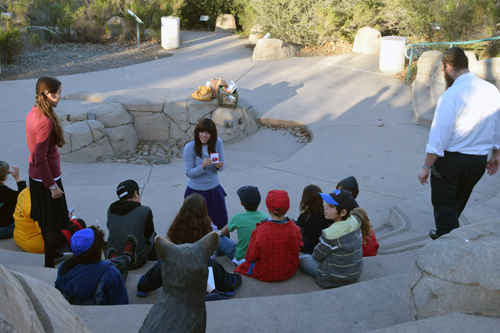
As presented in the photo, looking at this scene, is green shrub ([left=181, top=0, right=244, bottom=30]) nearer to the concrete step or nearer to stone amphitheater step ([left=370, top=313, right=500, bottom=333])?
the concrete step

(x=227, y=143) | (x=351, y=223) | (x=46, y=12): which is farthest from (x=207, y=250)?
(x=46, y=12)

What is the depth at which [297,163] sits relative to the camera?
267 inches

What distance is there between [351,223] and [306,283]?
0.64 m

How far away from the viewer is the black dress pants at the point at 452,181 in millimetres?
3562

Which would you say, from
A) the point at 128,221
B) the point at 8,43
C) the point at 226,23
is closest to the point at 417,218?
the point at 128,221

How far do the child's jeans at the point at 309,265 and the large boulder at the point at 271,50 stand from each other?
31.6ft

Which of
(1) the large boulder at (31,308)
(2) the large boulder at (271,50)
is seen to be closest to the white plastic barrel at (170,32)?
(2) the large boulder at (271,50)

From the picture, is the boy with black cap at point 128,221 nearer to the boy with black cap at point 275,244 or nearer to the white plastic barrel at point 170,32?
the boy with black cap at point 275,244

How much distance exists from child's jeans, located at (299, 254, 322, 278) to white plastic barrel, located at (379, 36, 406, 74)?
8.49 m

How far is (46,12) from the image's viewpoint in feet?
54.1

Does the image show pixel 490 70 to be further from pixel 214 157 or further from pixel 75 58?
pixel 75 58

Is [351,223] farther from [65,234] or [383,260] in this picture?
[65,234]

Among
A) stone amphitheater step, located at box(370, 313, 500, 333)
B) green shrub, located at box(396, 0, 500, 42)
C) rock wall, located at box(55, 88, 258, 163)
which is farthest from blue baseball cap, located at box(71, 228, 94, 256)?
green shrub, located at box(396, 0, 500, 42)

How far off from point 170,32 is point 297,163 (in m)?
9.08
